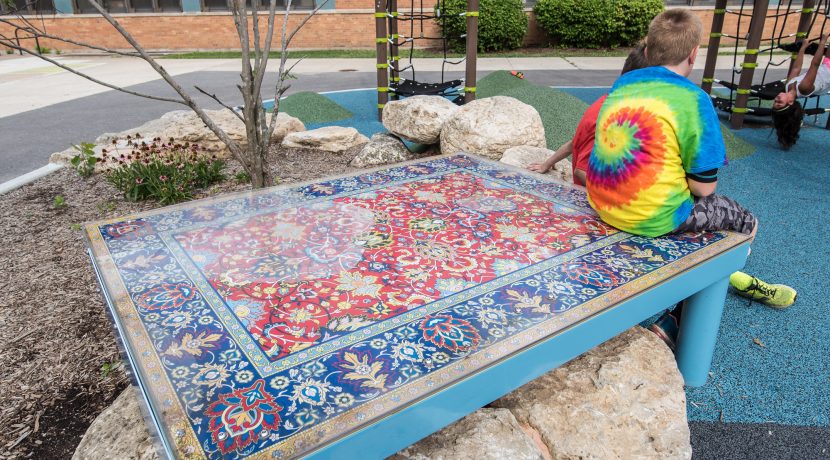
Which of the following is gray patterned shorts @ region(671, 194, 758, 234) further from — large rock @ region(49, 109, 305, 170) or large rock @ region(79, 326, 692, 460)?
large rock @ region(49, 109, 305, 170)

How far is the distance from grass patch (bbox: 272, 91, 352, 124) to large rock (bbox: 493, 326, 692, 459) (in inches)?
227

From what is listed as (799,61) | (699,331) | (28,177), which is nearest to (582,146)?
(699,331)

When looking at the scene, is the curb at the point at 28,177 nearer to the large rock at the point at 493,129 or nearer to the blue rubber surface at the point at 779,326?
the large rock at the point at 493,129

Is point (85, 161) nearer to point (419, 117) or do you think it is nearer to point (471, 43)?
point (419, 117)

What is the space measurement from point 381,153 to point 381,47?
221 centimetres

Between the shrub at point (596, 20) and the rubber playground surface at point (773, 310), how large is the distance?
973 cm

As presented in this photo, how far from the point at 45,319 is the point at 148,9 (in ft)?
56.5

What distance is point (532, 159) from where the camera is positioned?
13.5 feet

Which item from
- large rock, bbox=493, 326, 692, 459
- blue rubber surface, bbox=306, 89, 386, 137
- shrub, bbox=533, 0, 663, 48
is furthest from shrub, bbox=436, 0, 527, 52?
large rock, bbox=493, 326, 692, 459

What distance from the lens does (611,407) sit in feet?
5.98

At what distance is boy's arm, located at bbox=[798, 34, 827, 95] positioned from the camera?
15.8ft

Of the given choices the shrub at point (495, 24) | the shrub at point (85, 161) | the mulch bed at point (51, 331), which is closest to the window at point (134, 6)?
the shrub at point (495, 24)

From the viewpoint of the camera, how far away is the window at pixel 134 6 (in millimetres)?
16609

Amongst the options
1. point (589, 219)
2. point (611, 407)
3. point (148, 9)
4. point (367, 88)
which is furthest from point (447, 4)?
point (611, 407)
